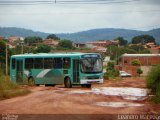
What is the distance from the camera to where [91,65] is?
3503 centimetres

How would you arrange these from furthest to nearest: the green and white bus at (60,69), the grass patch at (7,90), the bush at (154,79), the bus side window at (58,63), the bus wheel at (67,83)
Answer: the bus side window at (58,63) < the bus wheel at (67,83) < the green and white bus at (60,69) < the bush at (154,79) < the grass patch at (7,90)

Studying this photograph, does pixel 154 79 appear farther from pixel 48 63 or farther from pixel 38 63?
pixel 38 63

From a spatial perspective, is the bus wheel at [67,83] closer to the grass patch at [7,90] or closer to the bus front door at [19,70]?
the bus front door at [19,70]

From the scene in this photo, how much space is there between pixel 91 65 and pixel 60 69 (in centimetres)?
248

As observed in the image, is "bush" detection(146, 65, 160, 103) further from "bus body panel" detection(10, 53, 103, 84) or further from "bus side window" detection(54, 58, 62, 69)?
"bus side window" detection(54, 58, 62, 69)

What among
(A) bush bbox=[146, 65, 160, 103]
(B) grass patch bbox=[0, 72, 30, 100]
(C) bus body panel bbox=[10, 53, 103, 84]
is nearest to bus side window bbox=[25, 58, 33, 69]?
(C) bus body panel bbox=[10, 53, 103, 84]

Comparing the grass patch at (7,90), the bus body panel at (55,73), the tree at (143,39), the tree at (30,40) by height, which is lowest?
the grass patch at (7,90)

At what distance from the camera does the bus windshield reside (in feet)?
114

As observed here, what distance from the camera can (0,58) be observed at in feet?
246

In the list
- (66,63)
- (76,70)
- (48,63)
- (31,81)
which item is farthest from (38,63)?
(76,70)

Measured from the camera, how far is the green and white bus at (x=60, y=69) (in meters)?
34.7

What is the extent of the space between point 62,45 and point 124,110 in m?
110

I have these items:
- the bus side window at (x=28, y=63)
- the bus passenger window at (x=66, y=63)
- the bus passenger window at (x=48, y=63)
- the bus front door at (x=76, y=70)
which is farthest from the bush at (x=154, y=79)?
the bus side window at (x=28, y=63)

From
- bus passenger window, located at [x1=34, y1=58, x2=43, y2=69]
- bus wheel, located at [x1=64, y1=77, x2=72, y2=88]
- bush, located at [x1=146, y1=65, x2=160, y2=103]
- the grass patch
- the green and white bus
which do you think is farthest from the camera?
bus passenger window, located at [x1=34, y1=58, x2=43, y2=69]
